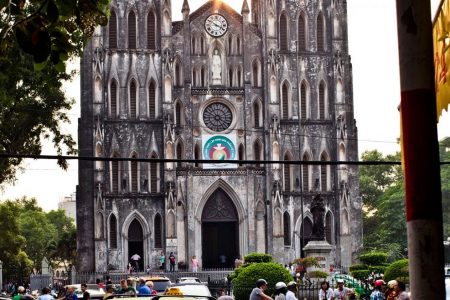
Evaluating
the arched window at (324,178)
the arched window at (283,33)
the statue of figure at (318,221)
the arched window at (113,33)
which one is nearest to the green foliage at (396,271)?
the statue of figure at (318,221)

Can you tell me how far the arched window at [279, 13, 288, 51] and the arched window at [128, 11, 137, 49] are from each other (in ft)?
25.7

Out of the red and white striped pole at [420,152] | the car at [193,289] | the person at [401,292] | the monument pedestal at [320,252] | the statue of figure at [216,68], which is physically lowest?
the car at [193,289]

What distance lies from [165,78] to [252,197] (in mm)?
7651

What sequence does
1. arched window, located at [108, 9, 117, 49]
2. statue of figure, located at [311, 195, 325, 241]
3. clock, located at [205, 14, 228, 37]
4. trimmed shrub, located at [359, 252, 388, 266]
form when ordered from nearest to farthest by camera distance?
1. trimmed shrub, located at [359, 252, 388, 266]
2. statue of figure, located at [311, 195, 325, 241]
3. arched window, located at [108, 9, 117, 49]
4. clock, located at [205, 14, 228, 37]

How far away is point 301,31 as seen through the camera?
59.7 metres

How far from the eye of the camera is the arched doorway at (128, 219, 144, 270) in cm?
5719

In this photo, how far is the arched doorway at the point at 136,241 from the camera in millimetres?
57188

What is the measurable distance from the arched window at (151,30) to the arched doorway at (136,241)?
926 centimetres

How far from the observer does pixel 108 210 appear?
56.8m

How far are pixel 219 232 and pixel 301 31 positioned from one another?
11.7m

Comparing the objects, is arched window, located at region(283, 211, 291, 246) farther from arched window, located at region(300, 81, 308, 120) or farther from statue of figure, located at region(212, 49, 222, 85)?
statue of figure, located at region(212, 49, 222, 85)

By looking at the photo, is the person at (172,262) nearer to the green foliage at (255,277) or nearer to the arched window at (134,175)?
the arched window at (134,175)

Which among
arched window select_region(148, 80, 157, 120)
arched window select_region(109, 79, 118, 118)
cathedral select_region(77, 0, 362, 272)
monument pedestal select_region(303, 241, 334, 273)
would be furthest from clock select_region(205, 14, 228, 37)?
monument pedestal select_region(303, 241, 334, 273)

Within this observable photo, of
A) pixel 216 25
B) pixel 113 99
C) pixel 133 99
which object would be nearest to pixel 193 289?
pixel 113 99
